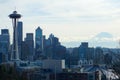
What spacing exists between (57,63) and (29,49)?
93.0 meters

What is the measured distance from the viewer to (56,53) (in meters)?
173

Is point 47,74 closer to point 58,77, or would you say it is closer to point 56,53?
point 58,77

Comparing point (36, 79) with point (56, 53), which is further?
point (56, 53)

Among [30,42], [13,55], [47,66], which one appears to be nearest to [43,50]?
[30,42]

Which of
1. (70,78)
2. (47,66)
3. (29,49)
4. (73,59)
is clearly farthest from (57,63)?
(29,49)

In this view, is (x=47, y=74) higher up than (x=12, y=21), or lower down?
lower down

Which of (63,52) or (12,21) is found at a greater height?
(12,21)

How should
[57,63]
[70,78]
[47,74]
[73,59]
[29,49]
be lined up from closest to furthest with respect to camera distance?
[70,78] < [47,74] < [57,63] < [73,59] < [29,49]

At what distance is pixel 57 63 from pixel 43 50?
96.6 m

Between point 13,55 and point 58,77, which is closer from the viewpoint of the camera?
point 58,77

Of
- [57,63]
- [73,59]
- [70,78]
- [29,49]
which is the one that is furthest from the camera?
[29,49]

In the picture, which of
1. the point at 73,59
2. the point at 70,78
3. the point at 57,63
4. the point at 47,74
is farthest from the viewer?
the point at 73,59

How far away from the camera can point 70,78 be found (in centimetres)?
8275

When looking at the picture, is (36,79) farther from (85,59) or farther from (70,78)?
(85,59)
